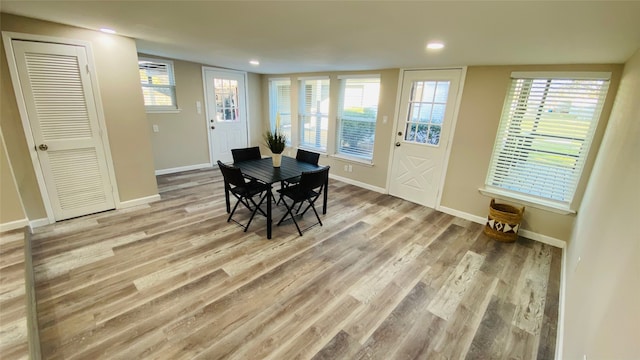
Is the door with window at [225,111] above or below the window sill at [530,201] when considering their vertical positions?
above

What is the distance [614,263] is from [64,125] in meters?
→ 4.72

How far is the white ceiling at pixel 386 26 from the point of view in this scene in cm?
150

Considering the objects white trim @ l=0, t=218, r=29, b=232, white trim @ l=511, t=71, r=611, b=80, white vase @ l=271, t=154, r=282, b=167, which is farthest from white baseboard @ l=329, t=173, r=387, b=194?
white trim @ l=0, t=218, r=29, b=232

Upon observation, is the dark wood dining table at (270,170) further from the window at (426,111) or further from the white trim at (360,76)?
the white trim at (360,76)

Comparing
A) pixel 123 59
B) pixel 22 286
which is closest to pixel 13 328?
pixel 22 286

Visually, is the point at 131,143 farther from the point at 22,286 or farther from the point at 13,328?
the point at 13,328

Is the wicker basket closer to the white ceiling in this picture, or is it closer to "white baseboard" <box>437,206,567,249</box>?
"white baseboard" <box>437,206,567,249</box>

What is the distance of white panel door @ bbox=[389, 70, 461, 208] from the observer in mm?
3748

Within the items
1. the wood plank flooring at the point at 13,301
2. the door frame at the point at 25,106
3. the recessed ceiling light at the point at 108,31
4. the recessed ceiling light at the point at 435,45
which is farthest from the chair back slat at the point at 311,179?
the recessed ceiling light at the point at 108,31

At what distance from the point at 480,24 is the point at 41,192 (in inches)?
180

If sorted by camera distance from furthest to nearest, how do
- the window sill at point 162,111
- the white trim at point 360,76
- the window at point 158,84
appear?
the window sill at point 162,111
the window at point 158,84
the white trim at point 360,76

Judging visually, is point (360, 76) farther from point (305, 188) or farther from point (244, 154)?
point (305, 188)

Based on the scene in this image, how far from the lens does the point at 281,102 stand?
6.22 metres

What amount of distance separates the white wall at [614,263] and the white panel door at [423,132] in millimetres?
1748
